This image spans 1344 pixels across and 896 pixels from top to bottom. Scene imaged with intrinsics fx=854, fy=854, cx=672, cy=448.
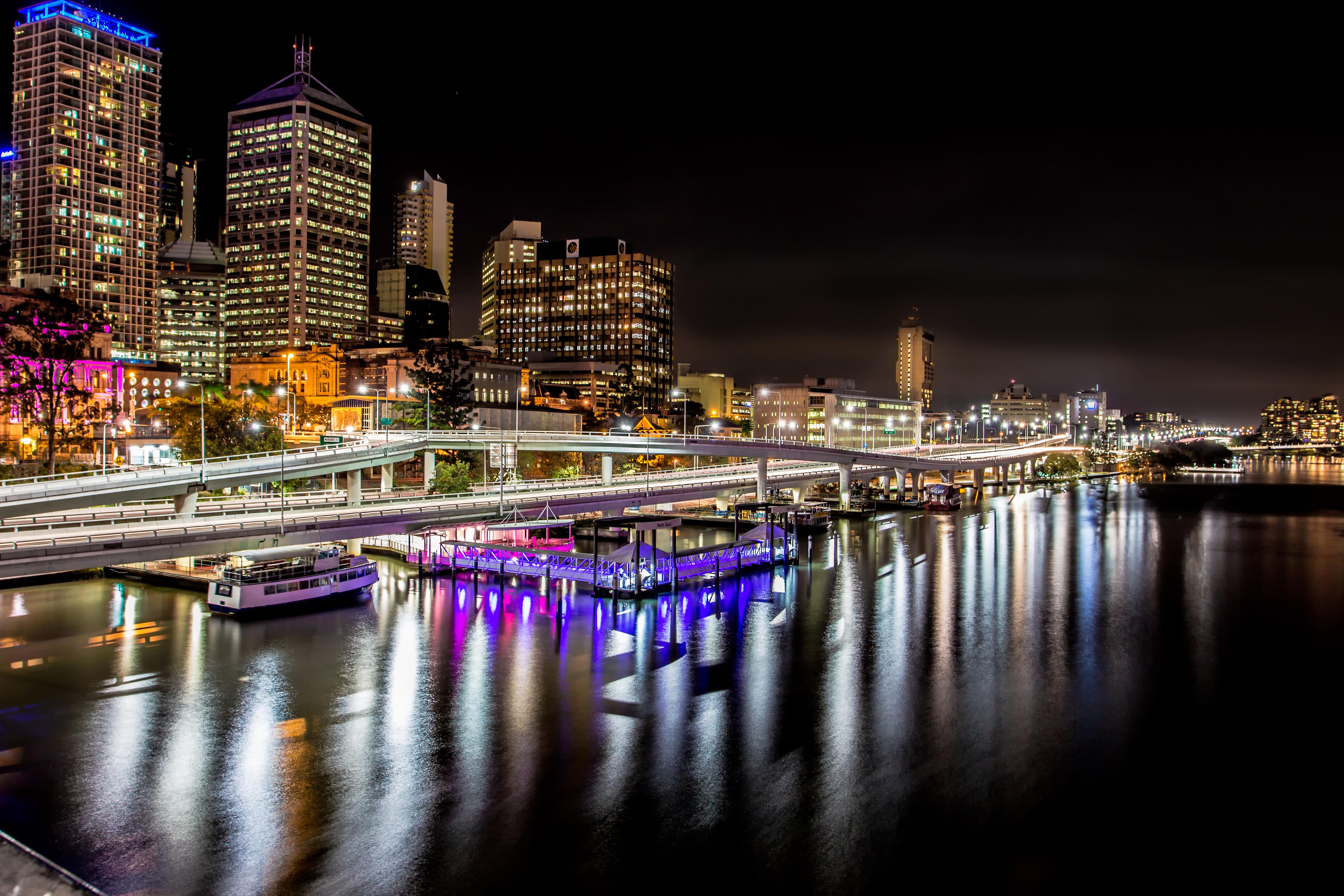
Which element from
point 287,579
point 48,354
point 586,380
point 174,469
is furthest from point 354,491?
point 586,380

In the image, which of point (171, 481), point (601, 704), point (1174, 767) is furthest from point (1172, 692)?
point (171, 481)

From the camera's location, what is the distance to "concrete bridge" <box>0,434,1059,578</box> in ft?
124

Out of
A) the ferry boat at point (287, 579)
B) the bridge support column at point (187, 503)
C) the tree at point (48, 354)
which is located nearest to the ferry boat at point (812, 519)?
the ferry boat at point (287, 579)

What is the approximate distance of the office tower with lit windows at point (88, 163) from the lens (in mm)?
181750

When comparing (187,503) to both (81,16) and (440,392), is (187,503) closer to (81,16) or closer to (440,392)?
(440,392)

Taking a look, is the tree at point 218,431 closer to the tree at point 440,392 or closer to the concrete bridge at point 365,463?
the concrete bridge at point 365,463

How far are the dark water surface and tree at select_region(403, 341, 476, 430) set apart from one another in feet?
162

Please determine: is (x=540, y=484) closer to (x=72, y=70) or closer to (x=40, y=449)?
(x=40, y=449)

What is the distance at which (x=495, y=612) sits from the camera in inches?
1780

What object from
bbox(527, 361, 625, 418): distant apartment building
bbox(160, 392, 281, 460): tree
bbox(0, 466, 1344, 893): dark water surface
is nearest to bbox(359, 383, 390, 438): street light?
bbox(160, 392, 281, 460): tree

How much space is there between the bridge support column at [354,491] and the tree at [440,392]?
28.1 metres

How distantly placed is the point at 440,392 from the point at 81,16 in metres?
158

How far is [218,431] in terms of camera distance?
74250 mm

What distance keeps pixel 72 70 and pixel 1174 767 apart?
230780 mm
